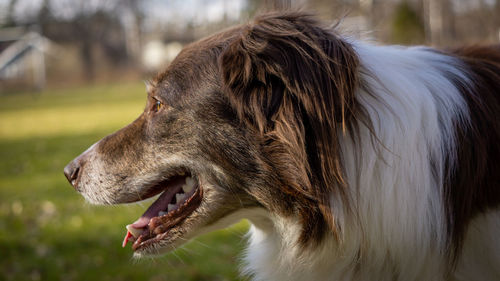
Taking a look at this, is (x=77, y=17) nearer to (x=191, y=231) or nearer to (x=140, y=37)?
(x=140, y=37)

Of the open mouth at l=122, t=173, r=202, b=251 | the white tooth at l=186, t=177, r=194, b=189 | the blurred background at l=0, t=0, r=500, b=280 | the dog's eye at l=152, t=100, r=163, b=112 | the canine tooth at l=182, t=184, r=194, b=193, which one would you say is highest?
the dog's eye at l=152, t=100, r=163, b=112

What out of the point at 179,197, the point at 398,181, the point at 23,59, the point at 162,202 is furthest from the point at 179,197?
the point at 23,59

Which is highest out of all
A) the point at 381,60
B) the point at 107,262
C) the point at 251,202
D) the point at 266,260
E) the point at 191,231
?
the point at 381,60

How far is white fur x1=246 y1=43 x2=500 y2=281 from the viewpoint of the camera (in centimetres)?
203

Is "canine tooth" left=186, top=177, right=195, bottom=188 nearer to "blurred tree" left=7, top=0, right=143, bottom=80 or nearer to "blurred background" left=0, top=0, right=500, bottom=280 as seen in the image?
"blurred background" left=0, top=0, right=500, bottom=280

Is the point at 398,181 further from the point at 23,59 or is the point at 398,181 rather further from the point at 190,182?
the point at 23,59

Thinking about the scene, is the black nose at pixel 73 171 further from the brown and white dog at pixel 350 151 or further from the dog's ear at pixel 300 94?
the dog's ear at pixel 300 94

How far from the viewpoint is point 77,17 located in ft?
188

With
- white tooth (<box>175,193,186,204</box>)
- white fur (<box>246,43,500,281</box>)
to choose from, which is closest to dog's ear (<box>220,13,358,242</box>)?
white fur (<box>246,43,500,281</box>)

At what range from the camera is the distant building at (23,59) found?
3975cm

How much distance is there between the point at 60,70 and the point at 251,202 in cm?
5000

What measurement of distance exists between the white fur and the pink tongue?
0.69 m

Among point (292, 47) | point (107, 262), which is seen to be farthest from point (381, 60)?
point (107, 262)

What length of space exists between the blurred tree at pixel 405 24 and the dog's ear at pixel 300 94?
15082 millimetres
